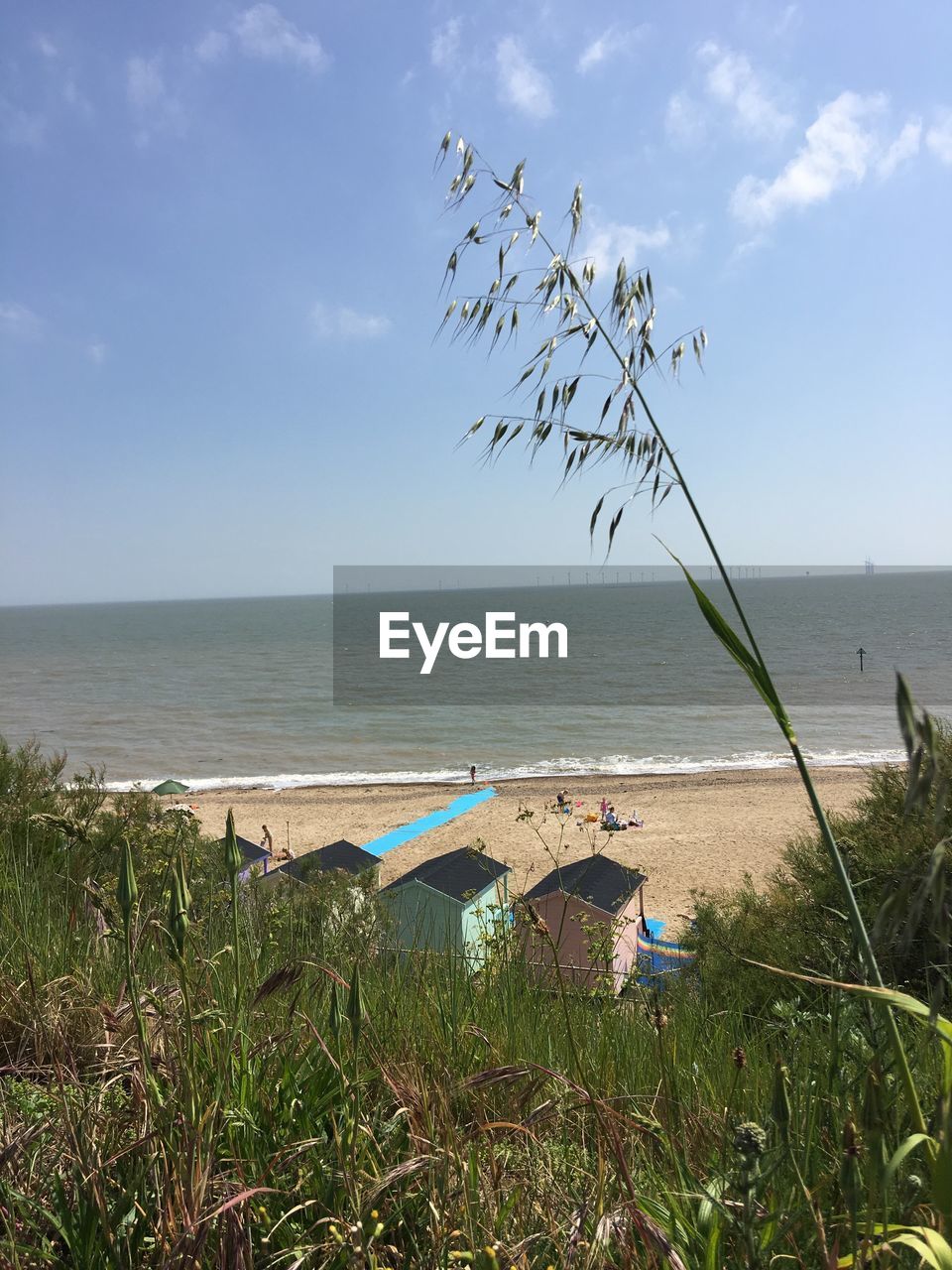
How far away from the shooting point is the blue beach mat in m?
20.5

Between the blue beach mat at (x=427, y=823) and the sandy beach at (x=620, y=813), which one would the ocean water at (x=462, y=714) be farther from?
the blue beach mat at (x=427, y=823)

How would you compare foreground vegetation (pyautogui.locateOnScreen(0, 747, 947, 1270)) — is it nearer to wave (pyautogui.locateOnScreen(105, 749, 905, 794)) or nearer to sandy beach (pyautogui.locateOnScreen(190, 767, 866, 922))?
sandy beach (pyautogui.locateOnScreen(190, 767, 866, 922))

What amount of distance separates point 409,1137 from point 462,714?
143ft

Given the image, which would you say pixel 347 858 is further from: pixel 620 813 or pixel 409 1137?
pixel 409 1137

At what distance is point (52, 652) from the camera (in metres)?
87.6

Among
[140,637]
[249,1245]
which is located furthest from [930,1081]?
[140,637]

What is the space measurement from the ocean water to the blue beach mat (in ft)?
13.0

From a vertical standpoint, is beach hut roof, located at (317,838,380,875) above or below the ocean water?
above

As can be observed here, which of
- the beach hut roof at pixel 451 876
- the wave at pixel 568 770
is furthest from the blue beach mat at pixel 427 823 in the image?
the beach hut roof at pixel 451 876

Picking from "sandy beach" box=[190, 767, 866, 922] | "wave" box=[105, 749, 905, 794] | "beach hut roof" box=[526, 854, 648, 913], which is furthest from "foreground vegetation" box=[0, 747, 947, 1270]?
"wave" box=[105, 749, 905, 794]

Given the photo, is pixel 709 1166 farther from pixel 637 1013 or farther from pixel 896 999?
pixel 637 1013

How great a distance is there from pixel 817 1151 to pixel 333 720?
4337cm

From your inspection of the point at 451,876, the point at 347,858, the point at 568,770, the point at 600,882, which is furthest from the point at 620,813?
the point at 451,876

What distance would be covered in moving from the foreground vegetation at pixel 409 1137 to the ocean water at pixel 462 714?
1333 cm
